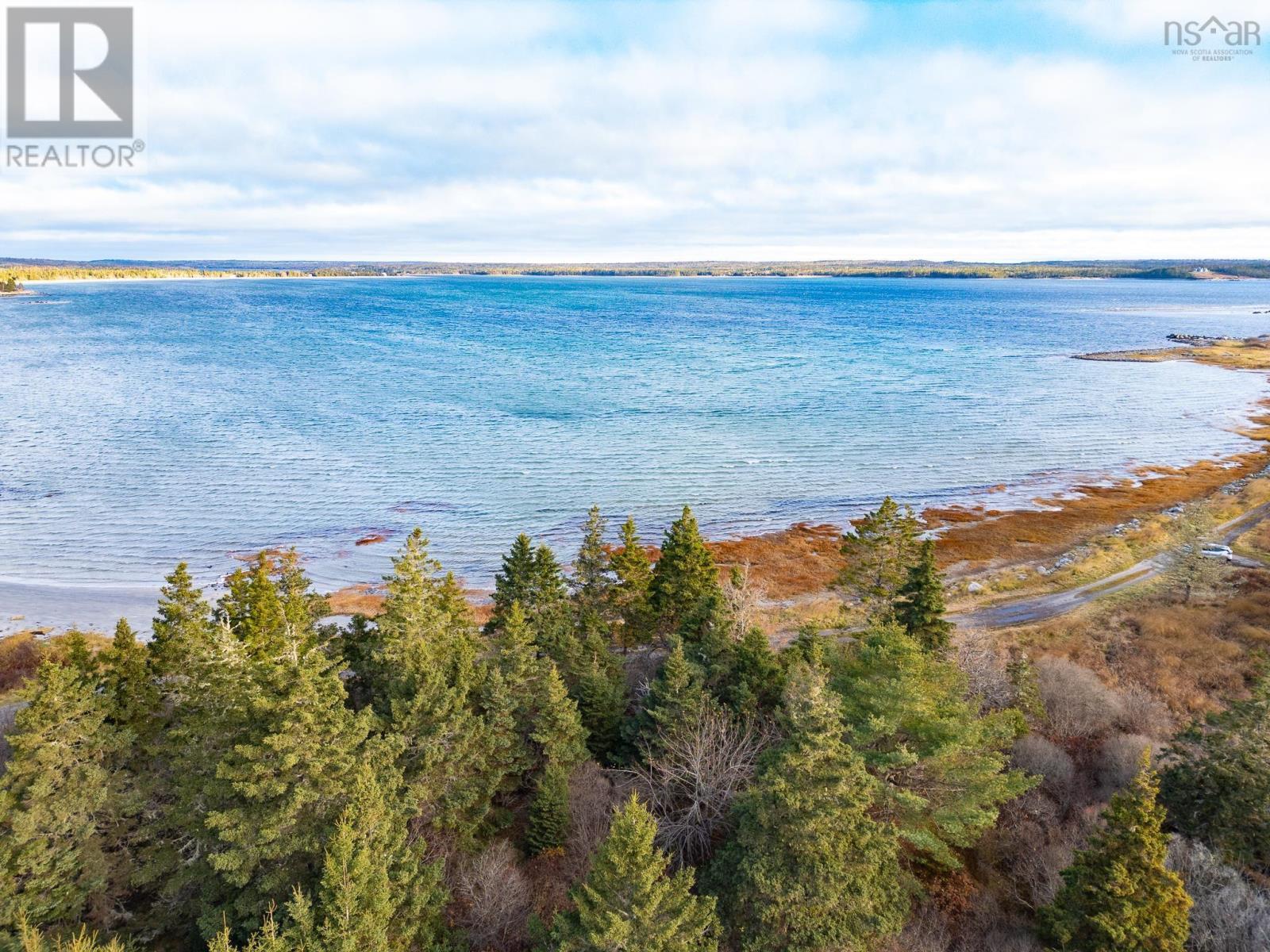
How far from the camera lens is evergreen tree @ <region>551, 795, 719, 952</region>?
14.1 m

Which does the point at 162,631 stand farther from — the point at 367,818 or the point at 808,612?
the point at 808,612

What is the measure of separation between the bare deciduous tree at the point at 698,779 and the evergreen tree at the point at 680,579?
10591 millimetres

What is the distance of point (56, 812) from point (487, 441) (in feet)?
196

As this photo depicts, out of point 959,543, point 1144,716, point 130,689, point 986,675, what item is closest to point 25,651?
point 130,689

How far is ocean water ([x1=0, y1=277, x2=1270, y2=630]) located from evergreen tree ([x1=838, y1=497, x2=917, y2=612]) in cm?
1865

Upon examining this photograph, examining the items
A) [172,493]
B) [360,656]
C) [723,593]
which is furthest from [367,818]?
[172,493]

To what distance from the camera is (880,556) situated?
119 feet

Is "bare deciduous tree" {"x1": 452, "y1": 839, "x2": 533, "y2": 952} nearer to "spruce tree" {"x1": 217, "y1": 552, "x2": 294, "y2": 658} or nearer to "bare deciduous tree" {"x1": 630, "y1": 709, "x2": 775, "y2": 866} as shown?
"bare deciduous tree" {"x1": 630, "y1": 709, "x2": 775, "y2": 866}

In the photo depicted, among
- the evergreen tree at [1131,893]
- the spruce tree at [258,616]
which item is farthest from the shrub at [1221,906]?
the spruce tree at [258,616]

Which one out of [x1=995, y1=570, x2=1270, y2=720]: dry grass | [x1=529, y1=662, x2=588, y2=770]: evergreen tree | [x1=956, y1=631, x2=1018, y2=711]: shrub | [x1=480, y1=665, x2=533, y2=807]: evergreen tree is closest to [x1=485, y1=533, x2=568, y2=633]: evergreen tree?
[x1=480, y1=665, x2=533, y2=807]: evergreen tree

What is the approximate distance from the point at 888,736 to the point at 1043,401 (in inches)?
3729

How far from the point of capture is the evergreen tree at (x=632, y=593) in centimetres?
3522

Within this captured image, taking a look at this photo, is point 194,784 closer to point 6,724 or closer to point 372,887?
point 372,887

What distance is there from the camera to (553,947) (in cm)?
1559
